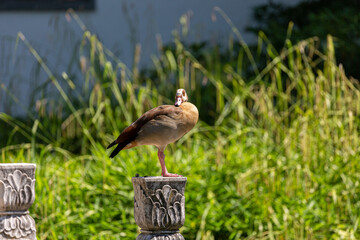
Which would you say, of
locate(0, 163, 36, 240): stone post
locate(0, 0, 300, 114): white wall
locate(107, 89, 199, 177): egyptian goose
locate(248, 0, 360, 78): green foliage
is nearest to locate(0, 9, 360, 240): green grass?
locate(0, 163, 36, 240): stone post

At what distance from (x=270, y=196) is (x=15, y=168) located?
241cm

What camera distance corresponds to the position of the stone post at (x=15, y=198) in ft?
8.64

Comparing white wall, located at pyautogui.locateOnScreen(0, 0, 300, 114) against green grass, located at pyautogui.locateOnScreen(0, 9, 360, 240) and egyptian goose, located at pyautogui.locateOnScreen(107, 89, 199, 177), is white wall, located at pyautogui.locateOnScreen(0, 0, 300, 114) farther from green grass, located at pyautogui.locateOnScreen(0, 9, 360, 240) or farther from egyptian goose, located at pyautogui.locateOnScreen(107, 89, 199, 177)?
egyptian goose, located at pyautogui.locateOnScreen(107, 89, 199, 177)

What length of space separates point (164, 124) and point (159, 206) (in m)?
0.32

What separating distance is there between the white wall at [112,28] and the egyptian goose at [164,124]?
21.6 ft

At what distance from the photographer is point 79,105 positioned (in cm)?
718

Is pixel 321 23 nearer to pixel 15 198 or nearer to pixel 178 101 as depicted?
pixel 15 198

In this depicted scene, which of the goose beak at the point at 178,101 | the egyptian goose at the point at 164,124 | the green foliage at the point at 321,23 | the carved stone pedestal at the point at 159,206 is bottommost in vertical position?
the carved stone pedestal at the point at 159,206

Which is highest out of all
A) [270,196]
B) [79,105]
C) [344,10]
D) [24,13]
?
[24,13]

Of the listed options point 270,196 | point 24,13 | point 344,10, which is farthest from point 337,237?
point 24,13

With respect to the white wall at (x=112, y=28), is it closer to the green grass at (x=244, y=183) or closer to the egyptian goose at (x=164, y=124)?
the green grass at (x=244, y=183)

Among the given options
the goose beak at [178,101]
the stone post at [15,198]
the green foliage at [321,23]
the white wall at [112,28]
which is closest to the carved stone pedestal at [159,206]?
the goose beak at [178,101]

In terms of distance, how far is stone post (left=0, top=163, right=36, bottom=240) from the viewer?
104 inches

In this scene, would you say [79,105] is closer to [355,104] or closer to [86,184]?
[86,184]
